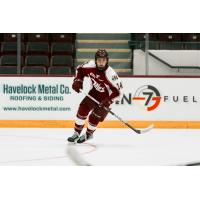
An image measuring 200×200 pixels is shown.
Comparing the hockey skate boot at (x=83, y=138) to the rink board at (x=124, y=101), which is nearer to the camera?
the hockey skate boot at (x=83, y=138)

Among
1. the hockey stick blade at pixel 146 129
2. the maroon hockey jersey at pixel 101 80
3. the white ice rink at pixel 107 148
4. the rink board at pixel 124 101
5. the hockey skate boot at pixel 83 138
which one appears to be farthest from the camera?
the rink board at pixel 124 101

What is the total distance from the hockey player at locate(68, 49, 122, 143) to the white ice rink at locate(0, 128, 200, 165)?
98 millimetres

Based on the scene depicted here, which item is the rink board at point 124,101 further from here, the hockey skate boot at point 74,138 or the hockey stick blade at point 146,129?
the hockey skate boot at point 74,138

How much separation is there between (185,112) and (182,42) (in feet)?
7.30

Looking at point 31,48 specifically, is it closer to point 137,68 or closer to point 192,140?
point 137,68

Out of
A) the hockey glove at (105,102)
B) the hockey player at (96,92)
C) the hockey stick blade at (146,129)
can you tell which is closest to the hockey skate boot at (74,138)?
the hockey player at (96,92)

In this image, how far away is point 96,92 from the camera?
15.8 feet

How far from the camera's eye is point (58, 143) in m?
4.72

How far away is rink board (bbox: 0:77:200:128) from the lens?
18.1ft

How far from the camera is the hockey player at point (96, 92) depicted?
4699 mm

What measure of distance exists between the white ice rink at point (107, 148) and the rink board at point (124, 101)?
1.17 ft

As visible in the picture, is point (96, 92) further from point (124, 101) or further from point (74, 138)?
point (124, 101)

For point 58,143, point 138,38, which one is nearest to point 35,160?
point 58,143

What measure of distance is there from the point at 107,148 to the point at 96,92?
52cm
